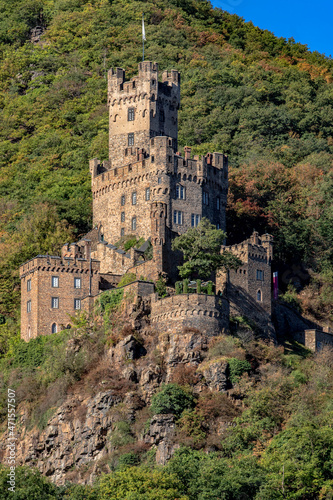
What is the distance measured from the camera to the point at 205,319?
3319 inches

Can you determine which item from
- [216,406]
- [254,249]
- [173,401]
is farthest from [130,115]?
[216,406]

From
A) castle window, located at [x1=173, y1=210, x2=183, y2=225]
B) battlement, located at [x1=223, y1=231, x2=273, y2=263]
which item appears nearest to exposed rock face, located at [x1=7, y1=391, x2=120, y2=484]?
battlement, located at [x1=223, y1=231, x2=273, y2=263]

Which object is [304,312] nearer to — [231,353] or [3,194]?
[231,353]

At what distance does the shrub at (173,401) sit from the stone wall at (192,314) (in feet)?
18.4

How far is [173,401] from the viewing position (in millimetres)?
79500

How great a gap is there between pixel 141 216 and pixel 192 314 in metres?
16.1

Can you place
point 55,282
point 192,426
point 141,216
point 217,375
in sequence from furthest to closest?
point 141,216 → point 55,282 → point 217,375 → point 192,426

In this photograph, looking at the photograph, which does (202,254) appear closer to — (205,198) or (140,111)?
(205,198)

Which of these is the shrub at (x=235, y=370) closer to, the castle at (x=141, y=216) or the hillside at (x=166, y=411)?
the hillside at (x=166, y=411)

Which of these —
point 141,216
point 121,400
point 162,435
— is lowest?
point 162,435

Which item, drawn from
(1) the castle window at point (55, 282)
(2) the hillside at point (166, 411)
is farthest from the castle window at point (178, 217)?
(1) the castle window at point (55, 282)

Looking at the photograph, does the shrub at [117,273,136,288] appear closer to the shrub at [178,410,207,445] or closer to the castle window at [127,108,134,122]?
the shrub at [178,410,207,445]

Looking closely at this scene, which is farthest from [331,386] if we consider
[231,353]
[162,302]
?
[162,302]

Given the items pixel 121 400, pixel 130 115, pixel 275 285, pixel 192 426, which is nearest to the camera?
pixel 192 426
